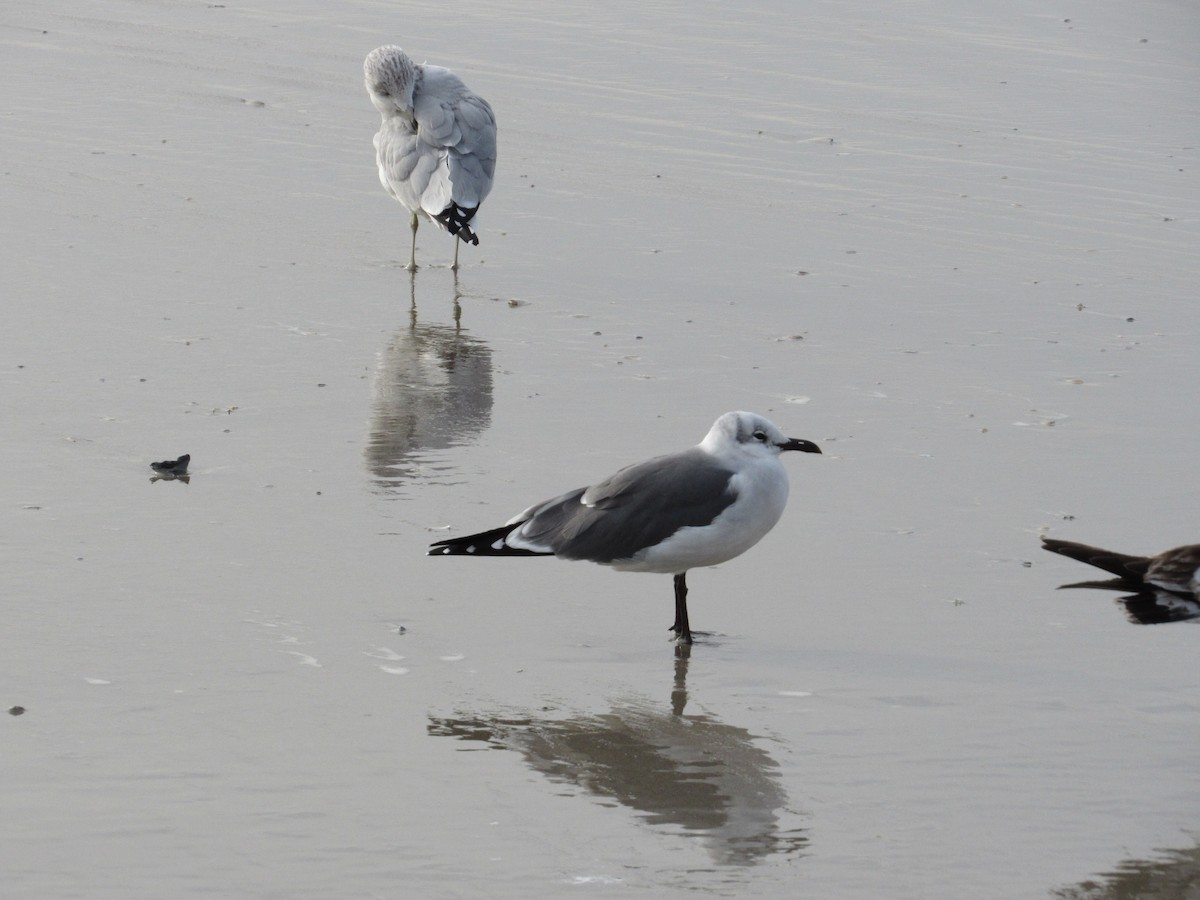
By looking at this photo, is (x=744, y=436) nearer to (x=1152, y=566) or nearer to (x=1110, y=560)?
(x=1110, y=560)

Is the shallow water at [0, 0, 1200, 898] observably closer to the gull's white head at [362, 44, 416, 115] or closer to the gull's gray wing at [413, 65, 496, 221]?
the gull's gray wing at [413, 65, 496, 221]

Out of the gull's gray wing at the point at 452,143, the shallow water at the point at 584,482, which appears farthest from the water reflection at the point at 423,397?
the gull's gray wing at the point at 452,143

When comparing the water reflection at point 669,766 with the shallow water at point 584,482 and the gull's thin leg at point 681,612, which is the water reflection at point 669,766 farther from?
the gull's thin leg at point 681,612

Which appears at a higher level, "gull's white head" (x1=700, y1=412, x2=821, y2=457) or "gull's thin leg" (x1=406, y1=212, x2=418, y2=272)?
"gull's thin leg" (x1=406, y1=212, x2=418, y2=272)

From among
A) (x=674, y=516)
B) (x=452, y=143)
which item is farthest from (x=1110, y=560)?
(x=452, y=143)

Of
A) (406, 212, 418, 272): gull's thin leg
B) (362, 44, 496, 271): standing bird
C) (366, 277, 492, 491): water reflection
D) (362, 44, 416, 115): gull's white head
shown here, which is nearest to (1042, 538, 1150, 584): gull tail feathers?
(366, 277, 492, 491): water reflection

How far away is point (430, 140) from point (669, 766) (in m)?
6.83

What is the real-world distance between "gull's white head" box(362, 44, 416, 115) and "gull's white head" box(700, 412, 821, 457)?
6.03 m

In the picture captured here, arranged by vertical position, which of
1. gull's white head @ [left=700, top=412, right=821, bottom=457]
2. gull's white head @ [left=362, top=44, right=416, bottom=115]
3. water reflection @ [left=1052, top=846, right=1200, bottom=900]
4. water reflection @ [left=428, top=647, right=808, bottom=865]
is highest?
gull's white head @ [left=362, top=44, right=416, bottom=115]

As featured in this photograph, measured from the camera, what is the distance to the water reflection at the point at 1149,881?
13.7 feet

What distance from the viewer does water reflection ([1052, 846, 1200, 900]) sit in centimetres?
418

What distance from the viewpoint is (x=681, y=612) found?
5.54 meters

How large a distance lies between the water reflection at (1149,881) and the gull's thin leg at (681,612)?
1.59 m

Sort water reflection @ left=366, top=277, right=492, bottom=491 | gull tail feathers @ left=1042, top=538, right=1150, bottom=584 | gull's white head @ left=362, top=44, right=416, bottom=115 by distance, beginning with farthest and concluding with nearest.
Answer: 1. gull's white head @ left=362, top=44, right=416, bottom=115
2. water reflection @ left=366, top=277, right=492, bottom=491
3. gull tail feathers @ left=1042, top=538, right=1150, bottom=584
